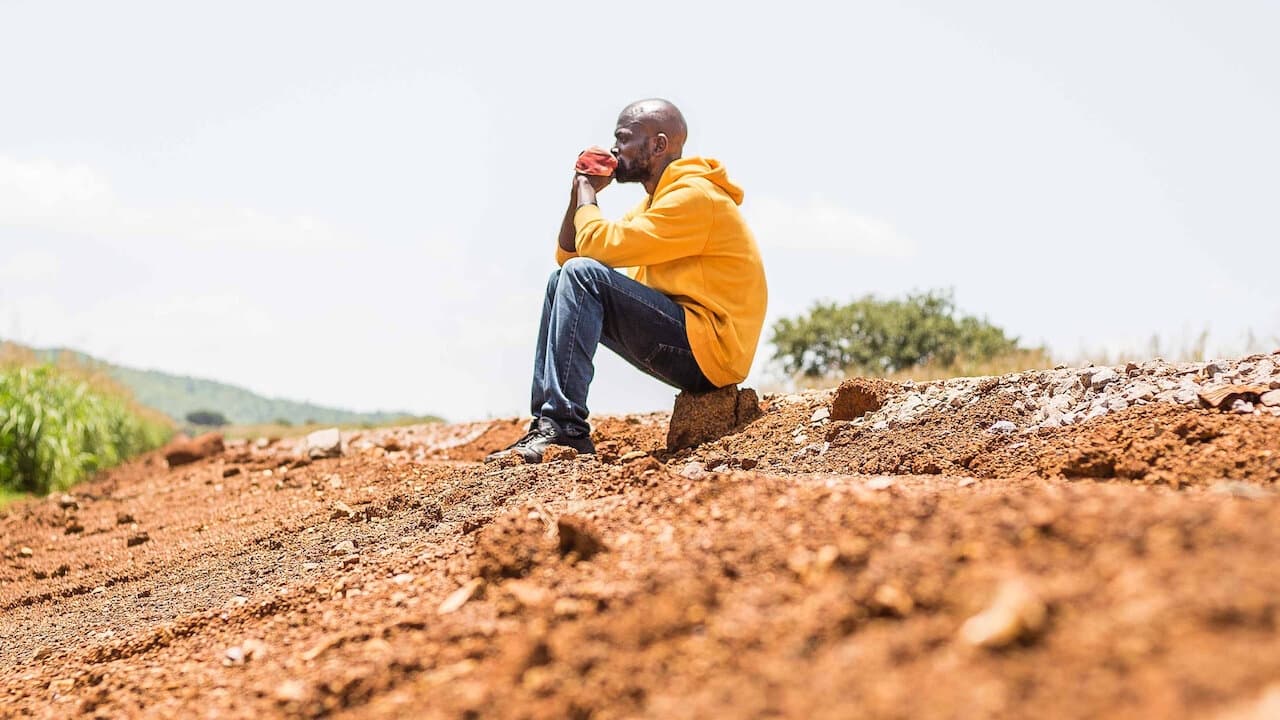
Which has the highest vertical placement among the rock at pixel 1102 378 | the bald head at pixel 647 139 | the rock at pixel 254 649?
the bald head at pixel 647 139

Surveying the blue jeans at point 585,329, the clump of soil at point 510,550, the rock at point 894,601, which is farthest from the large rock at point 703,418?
the rock at point 894,601

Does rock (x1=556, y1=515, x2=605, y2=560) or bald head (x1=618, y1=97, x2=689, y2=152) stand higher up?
bald head (x1=618, y1=97, x2=689, y2=152)

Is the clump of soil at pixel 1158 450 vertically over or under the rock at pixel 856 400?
under

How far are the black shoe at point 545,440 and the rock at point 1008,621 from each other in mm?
2948

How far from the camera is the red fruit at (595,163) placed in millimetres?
4828

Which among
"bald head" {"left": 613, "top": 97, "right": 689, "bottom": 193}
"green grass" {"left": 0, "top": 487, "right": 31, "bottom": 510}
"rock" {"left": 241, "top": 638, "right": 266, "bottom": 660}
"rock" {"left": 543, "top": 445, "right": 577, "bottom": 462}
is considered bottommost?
"green grass" {"left": 0, "top": 487, "right": 31, "bottom": 510}

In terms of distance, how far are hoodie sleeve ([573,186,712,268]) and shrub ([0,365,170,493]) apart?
6.89 meters

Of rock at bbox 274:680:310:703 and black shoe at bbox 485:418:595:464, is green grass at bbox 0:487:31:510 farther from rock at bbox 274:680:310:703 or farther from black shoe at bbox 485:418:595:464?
rock at bbox 274:680:310:703

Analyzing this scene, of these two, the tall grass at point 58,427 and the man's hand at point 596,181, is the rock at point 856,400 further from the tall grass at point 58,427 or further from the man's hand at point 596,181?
the tall grass at point 58,427

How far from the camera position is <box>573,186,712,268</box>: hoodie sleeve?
14.7 feet

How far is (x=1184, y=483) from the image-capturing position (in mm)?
2939

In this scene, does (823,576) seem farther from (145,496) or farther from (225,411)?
(225,411)

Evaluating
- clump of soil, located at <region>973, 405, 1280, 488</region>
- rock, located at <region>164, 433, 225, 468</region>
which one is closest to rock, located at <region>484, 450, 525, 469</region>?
clump of soil, located at <region>973, 405, 1280, 488</region>

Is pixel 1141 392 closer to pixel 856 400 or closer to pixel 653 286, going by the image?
pixel 856 400
